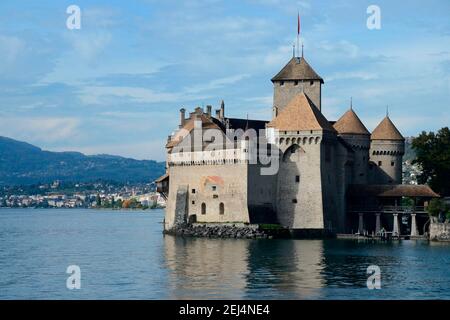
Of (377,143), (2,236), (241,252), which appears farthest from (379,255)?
(2,236)

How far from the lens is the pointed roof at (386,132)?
79625mm

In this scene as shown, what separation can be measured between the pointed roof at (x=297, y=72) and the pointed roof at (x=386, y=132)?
5.93m

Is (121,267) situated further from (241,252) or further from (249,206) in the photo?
(249,206)

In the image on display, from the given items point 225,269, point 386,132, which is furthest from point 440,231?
point 225,269

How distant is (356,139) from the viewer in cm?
7694

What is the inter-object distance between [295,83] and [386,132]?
8.21 metres

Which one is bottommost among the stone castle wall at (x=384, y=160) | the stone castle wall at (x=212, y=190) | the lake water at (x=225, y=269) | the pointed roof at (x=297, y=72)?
the lake water at (x=225, y=269)

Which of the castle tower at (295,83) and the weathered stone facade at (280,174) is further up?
the castle tower at (295,83)

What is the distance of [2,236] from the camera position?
8519 centimetres

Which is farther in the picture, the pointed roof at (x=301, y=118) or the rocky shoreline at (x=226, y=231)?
the pointed roof at (x=301, y=118)

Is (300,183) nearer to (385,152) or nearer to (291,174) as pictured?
(291,174)

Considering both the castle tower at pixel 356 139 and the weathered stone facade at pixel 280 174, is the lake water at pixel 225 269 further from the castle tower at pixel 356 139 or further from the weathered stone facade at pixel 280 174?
the castle tower at pixel 356 139

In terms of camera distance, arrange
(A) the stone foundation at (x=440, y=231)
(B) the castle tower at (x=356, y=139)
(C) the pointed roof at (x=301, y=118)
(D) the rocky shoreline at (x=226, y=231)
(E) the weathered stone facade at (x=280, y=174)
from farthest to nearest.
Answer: (B) the castle tower at (x=356, y=139), (C) the pointed roof at (x=301, y=118), (E) the weathered stone facade at (x=280, y=174), (A) the stone foundation at (x=440, y=231), (D) the rocky shoreline at (x=226, y=231)

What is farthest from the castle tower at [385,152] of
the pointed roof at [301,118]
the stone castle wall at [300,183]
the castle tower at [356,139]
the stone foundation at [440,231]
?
the stone foundation at [440,231]
